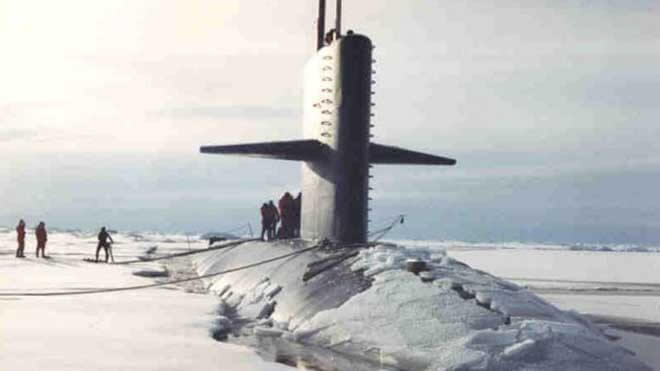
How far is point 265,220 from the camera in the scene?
60.9 feet

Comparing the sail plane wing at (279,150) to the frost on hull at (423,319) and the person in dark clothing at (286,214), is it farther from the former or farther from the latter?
the person in dark clothing at (286,214)

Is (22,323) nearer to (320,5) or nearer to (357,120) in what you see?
(357,120)

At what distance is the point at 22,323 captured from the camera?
848 centimetres

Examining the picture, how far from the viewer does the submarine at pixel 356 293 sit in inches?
249

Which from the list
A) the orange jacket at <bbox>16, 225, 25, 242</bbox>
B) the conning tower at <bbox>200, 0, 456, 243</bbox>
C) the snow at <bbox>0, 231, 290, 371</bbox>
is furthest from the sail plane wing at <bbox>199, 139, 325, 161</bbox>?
the orange jacket at <bbox>16, 225, 25, 242</bbox>

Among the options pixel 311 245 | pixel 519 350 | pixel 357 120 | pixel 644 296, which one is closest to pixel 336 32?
pixel 357 120

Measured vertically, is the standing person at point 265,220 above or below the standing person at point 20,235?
above

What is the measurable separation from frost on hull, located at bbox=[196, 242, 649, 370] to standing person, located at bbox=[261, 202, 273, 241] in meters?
7.67

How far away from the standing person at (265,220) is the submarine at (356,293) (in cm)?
314

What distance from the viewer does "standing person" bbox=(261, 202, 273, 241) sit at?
18516mm

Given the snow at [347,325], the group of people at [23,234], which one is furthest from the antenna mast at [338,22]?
the group of people at [23,234]

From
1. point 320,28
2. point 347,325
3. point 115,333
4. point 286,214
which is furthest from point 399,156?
point 115,333

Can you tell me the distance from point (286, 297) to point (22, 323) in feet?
10.9

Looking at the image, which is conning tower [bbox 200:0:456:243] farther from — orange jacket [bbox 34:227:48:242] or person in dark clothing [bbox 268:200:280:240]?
orange jacket [bbox 34:227:48:242]
